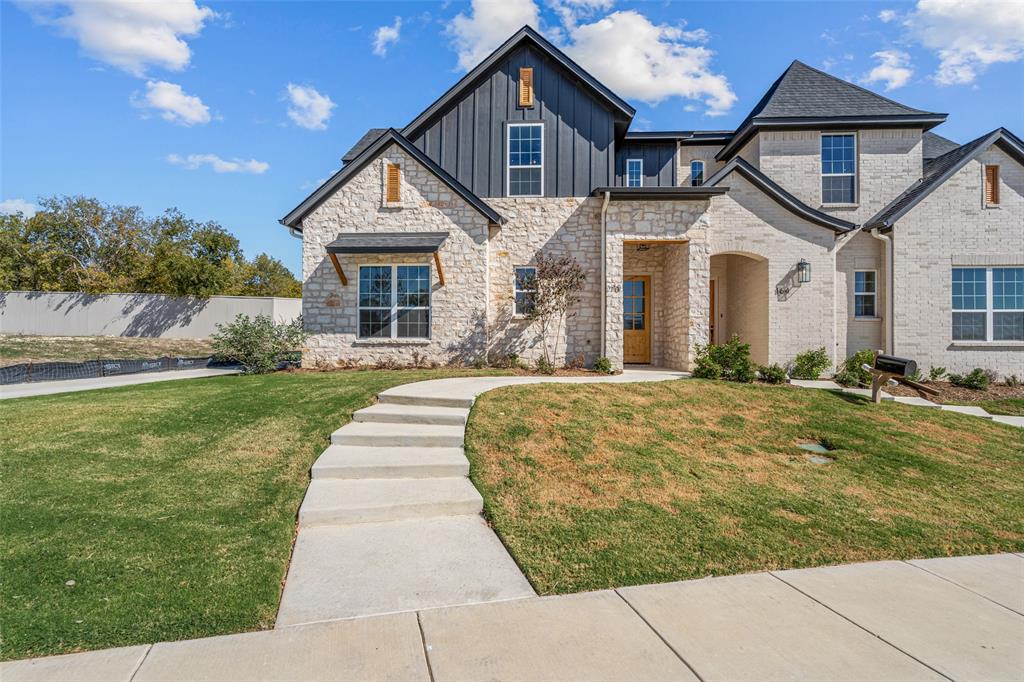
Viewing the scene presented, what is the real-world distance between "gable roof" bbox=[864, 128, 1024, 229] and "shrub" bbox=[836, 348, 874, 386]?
361 centimetres

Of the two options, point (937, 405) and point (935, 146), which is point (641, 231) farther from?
point (935, 146)

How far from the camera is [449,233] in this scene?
12625 mm

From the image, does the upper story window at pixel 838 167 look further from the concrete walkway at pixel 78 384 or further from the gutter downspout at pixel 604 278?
the concrete walkway at pixel 78 384

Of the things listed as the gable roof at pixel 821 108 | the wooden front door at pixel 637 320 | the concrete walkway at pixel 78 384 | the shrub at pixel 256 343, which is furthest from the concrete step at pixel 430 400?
the gable roof at pixel 821 108

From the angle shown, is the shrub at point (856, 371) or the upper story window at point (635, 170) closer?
the shrub at point (856, 371)

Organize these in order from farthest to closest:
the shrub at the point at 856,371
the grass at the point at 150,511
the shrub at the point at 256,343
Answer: the shrub at the point at 256,343, the shrub at the point at 856,371, the grass at the point at 150,511

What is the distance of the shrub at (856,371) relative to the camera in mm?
11422

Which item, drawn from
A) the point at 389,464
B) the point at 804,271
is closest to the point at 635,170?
the point at 804,271

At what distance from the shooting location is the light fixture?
12547 millimetres

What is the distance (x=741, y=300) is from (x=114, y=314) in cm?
2712

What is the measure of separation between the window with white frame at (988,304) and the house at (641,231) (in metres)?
0.05

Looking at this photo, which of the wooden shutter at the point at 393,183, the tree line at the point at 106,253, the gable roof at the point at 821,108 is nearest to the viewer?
the wooden shutter at the point at 393,183

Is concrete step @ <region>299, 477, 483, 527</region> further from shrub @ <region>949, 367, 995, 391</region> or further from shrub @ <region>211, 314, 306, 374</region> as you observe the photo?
shrub @ <region>949, 367, 995, 391</region>

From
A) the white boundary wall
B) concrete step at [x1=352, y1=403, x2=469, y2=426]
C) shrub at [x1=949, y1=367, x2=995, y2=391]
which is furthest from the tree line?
shrub at [x1=949, y1=367, x2=995, y2=391]
